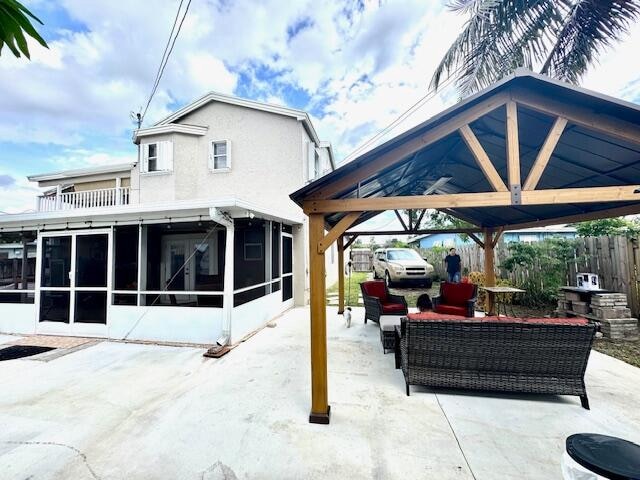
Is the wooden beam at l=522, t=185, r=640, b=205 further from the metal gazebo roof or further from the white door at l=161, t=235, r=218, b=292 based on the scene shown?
the white door at l=161, t=235, r=218, b=292

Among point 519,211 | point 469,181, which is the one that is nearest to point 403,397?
point 469,181

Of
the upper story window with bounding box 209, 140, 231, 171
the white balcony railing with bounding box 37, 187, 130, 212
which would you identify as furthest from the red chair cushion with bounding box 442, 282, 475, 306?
the white balcony railing with bounding box 37, 187, 130, 212

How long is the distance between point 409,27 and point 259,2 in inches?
199

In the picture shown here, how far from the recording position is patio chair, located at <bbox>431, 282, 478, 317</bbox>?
20.3 ft

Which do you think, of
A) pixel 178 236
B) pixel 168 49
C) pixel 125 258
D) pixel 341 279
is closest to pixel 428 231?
pixel 341 279

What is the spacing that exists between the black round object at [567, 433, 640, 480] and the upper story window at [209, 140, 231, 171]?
33.1 feet

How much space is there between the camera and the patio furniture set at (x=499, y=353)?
3.21 metres

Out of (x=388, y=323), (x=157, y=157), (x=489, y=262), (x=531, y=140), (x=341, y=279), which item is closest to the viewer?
(x=531, y=140)

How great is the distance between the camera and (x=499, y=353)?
335cm

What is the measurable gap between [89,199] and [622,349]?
15566 mm

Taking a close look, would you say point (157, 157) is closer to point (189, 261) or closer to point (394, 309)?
point (189, 261)

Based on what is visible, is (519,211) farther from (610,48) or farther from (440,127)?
(610,48)

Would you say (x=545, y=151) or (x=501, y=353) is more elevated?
(x=545, y=151)

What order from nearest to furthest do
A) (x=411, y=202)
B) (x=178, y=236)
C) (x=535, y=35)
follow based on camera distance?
1. (x=411, y=202)
2. (x=535, y=35)
3. (x=178, y=236)
